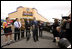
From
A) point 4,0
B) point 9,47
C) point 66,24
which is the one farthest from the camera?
point 4,0

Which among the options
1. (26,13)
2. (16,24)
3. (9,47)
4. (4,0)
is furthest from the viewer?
(26,13)

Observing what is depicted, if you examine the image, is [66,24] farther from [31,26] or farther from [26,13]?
[26,13]

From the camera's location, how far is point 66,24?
245 inches

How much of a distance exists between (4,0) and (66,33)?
3607mm

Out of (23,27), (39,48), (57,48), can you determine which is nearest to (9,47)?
(39,48)

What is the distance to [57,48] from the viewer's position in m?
6.93

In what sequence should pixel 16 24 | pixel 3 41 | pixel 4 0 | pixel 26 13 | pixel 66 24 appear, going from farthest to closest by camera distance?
pixel 26 13, pixel 16 24, pixel 4 0, pixel 3 41, pixel 66 24

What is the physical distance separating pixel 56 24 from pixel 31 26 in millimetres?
1701

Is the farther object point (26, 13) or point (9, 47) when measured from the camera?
point (26, 13)

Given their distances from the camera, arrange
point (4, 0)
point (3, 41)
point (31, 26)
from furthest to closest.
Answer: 1. point (31, 26)
2. point (4, 0)
3. point (3, 41)

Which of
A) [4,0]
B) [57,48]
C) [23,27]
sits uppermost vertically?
[4,0]

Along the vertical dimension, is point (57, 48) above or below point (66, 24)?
below

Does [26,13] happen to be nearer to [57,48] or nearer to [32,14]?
[32,14]

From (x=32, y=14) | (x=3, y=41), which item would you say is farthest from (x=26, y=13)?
(x=3, y=41)
